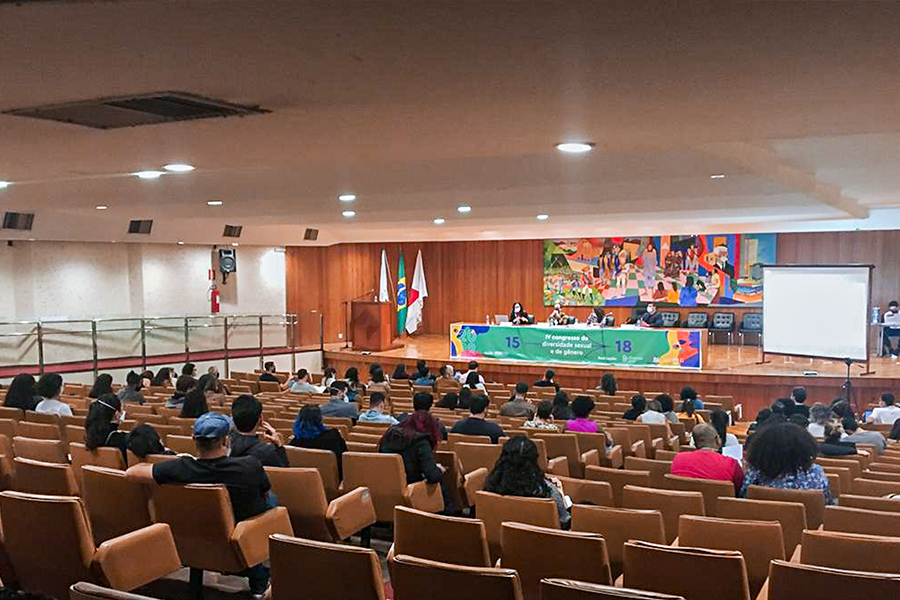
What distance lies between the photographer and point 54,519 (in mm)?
3465

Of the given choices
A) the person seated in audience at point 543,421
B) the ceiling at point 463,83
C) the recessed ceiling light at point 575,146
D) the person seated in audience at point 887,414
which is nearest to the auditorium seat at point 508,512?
the ceiling at point 463,83

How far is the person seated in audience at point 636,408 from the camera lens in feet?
29.0

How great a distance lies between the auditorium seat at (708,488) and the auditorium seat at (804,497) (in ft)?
0.43

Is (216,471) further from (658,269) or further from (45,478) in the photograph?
(658,269)

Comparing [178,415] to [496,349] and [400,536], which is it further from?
[496,349]

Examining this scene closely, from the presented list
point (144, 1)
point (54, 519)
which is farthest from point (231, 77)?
point (54, 519)

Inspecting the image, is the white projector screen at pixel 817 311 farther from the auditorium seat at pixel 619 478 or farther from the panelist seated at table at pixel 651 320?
the auditorium seat at pixel 619 478

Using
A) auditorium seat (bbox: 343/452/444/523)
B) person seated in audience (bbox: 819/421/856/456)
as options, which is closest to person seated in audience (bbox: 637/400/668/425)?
person seated in audience (bbox: 819/421/856/456)

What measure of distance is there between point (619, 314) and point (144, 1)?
1933cm

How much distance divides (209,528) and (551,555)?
5.69 feet

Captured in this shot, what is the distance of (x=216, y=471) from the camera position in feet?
13.1

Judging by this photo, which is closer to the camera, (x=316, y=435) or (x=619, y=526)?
(x=619, y=526)

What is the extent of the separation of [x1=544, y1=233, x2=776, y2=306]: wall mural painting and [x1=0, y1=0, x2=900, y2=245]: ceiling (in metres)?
11.4

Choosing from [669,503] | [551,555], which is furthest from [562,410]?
[551,555]
